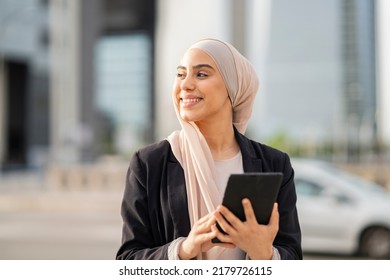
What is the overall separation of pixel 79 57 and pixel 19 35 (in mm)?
4027

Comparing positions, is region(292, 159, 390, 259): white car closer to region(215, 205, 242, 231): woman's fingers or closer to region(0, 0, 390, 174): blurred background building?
region(0, 0, 390, 174): blurred background building

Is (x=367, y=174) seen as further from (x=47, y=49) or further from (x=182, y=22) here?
(x=47, y=49)

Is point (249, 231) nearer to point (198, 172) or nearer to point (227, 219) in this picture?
point (227, 219)

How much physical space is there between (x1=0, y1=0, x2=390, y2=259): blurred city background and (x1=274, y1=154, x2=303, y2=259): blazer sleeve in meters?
0.96

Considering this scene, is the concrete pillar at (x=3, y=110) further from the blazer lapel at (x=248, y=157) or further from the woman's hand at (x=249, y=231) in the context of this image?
the woman's hand at (x=249, y=231)

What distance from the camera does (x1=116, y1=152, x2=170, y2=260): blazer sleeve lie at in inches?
61.8

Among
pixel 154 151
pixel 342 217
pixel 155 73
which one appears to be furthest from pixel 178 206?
pixel 155 73

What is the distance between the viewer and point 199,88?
162 cm

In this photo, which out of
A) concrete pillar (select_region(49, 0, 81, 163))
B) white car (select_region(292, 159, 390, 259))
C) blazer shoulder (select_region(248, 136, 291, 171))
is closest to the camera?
blazer shoulder (select_region(248, 136, 291, 171))

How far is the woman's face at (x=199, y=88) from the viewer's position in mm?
1605

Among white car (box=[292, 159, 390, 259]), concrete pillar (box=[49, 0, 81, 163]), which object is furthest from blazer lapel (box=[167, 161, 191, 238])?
concrete pillar (box=[49, 0, 81, 163])

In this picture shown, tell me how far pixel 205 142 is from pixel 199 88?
16cm

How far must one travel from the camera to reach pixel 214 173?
1.65 meters

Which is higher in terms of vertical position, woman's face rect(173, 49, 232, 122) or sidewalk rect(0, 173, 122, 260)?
woman's face rect(173, 49, 232, 122)
